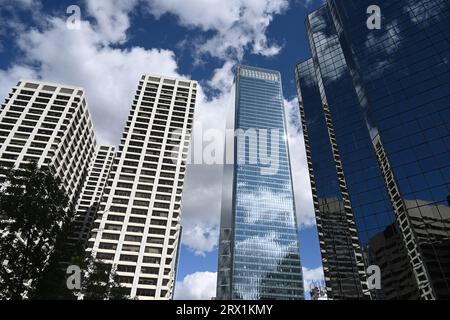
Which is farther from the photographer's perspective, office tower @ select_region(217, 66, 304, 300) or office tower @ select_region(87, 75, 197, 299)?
office tower @ select_region(217, 66, 304, 300)

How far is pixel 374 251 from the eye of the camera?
5797 cm

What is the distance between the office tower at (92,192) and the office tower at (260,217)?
68664 millimetres

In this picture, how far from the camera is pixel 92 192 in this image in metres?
116

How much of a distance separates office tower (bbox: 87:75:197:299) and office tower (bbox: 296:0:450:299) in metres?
39.9

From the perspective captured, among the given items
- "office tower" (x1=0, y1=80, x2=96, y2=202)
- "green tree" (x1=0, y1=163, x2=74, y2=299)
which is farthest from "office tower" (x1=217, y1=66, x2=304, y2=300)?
"green tree" (x1=0, y1=163, x2=74, y2=299)

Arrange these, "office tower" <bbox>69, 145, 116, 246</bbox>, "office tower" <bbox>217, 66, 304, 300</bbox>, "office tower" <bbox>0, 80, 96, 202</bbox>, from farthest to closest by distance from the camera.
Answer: "office tower" <bbox>217, 66, 304, 300</bbox> < "office tower" <bbox>69, 145, 116, 246</bbox> < "office tower" <bbox>0, 80, 96, 202</bbox>

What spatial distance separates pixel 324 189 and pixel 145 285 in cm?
5728

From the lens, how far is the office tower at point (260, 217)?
486 feet

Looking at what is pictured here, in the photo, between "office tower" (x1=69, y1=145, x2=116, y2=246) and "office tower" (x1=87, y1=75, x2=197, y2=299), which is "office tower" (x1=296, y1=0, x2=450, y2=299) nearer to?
"office tower" (x1=87, y1=75, x2=197, y2=299)

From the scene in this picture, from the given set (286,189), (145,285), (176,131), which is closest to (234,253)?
(286,189)

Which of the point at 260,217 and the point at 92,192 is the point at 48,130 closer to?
the point at 92,192

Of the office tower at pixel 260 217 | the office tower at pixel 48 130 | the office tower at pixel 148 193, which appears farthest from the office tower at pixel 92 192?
the office tower at pixel 260 217

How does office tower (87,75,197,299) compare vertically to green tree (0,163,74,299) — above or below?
above

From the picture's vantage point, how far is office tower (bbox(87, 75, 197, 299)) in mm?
66562
